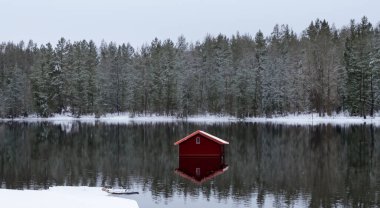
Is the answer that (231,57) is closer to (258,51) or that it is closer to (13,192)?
(258,51)

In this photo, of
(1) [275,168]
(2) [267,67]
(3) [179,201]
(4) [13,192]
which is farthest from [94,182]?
(2) [267,67]

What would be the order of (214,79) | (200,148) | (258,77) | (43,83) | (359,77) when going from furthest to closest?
(43,83) < (214,79) < (258,77) < (359,77) < (200,148)

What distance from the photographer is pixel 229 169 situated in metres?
43.7

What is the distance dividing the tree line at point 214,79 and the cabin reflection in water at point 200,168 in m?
68.3

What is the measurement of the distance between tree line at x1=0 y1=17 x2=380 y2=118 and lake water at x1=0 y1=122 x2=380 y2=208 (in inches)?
1842

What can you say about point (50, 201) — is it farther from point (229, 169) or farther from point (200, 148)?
point (200, 148)

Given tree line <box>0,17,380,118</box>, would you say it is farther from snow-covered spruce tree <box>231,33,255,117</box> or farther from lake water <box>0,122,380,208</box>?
lake water <box>0,122,380,208</box>

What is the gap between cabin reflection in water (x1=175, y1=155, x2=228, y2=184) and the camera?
39.6m

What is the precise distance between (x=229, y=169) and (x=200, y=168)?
242 cm

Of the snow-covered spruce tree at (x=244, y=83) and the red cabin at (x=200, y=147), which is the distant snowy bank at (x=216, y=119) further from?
the red cabin at (x=200, y=147)

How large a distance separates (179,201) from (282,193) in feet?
22.4

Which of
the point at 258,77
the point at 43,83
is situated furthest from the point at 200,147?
the point at 43,83

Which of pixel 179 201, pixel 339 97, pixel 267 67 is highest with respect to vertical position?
pixel 267 67

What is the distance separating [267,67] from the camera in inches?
5128
